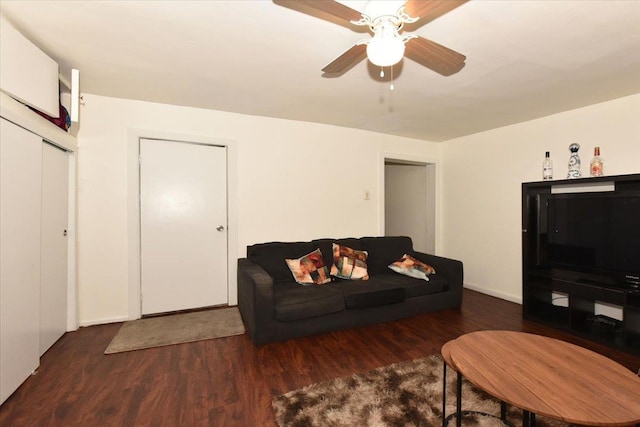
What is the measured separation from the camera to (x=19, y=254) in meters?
1.89

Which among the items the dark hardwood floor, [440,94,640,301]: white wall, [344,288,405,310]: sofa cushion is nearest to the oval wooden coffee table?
the dark hardwood floor

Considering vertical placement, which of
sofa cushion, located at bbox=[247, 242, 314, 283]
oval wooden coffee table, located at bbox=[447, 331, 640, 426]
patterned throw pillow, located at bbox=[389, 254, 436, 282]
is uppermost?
sofa cushion, located at bbox=[247, 242, 314, 283]

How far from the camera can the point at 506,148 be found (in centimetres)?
371

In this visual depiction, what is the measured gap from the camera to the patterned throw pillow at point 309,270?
298 cm

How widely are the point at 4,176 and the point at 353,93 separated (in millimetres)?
2670

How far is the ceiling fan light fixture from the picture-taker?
4.32 feet

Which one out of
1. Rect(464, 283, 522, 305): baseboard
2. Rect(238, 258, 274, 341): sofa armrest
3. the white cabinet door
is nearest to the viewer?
the white cabinet door

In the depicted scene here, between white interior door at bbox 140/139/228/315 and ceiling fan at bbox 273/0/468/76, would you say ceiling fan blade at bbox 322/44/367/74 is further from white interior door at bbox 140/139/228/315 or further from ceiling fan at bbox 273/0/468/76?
white interior door at bbox 140/139/228/315

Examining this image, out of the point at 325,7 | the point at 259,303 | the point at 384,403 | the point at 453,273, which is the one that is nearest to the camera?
the point at 325,7

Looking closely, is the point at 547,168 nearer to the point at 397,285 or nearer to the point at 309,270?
the point at 397,285

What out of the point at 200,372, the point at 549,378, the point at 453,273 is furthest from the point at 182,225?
the point at 549,378

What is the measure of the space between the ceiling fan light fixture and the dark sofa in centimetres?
191

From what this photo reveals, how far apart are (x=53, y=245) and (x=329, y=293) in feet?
8.15

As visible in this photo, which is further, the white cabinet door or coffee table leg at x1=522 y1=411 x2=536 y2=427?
the white cabinet door
